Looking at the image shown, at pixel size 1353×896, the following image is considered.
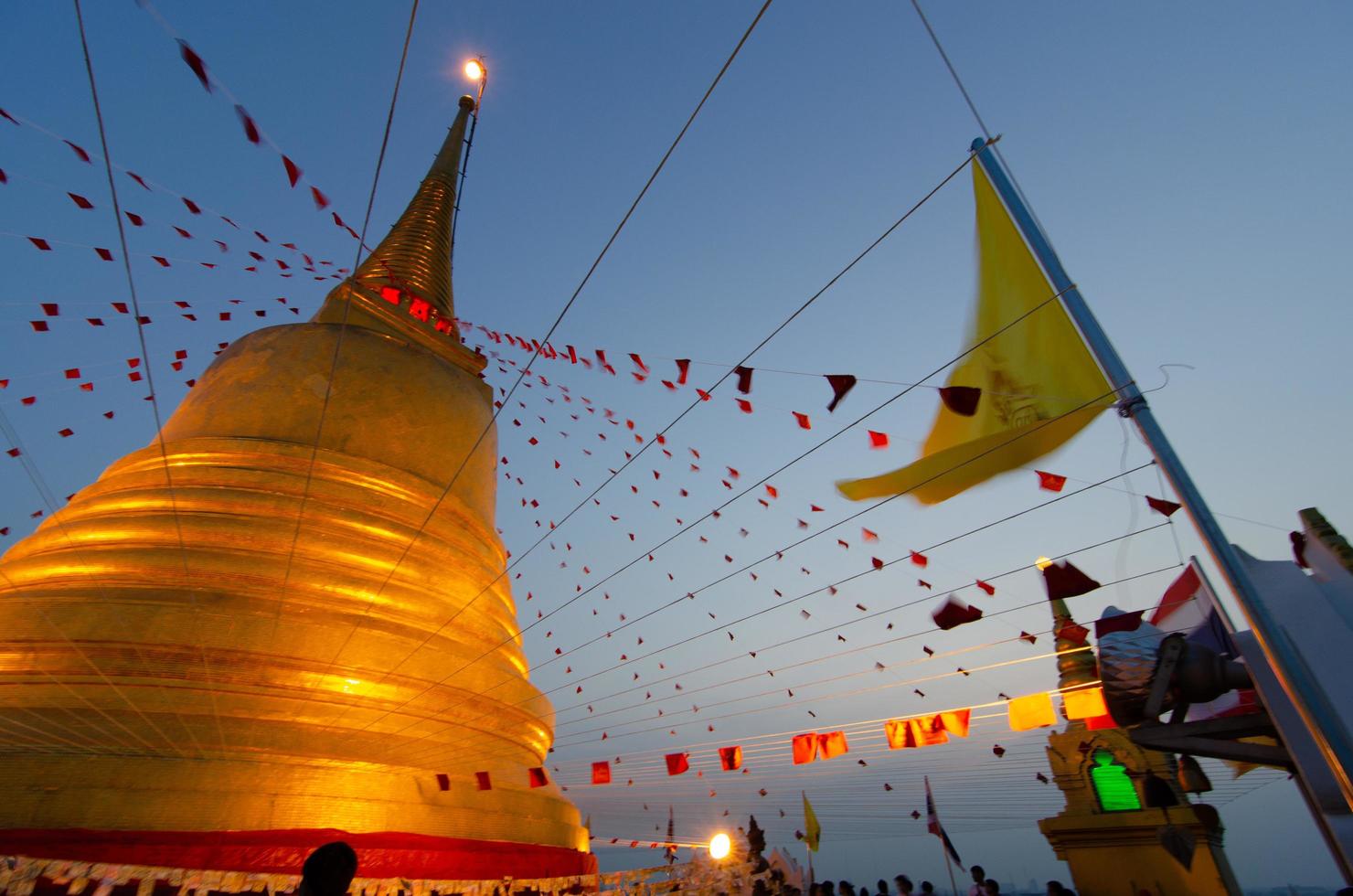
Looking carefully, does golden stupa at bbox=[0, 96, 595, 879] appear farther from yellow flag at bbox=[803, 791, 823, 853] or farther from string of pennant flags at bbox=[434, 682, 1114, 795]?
yellow flag at bbox=[803, 791, 823, 853]

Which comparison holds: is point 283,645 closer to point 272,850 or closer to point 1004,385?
point 272,850

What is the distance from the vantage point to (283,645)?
739 cm

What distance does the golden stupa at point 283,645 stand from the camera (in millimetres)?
5891

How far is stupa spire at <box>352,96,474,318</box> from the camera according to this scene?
14.3 meters

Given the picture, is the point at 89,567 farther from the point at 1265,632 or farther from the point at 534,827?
the point at 1265,632

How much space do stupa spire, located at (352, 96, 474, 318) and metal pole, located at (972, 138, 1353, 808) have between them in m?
12.2

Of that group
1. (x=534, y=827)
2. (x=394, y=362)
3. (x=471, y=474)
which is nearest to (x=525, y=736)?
(x=534, y=827)

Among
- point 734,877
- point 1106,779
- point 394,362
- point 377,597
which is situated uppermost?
point 394,362

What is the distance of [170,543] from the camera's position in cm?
813

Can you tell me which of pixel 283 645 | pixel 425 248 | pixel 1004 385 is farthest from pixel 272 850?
pixel 425 248

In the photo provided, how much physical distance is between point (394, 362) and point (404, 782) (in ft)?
23.5

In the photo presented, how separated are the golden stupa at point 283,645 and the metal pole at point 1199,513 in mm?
5486

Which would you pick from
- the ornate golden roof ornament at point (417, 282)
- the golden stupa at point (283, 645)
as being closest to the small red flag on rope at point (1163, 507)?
the golden stupa at point (283, 645)

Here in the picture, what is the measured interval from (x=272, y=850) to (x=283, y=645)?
2273 millimetres
